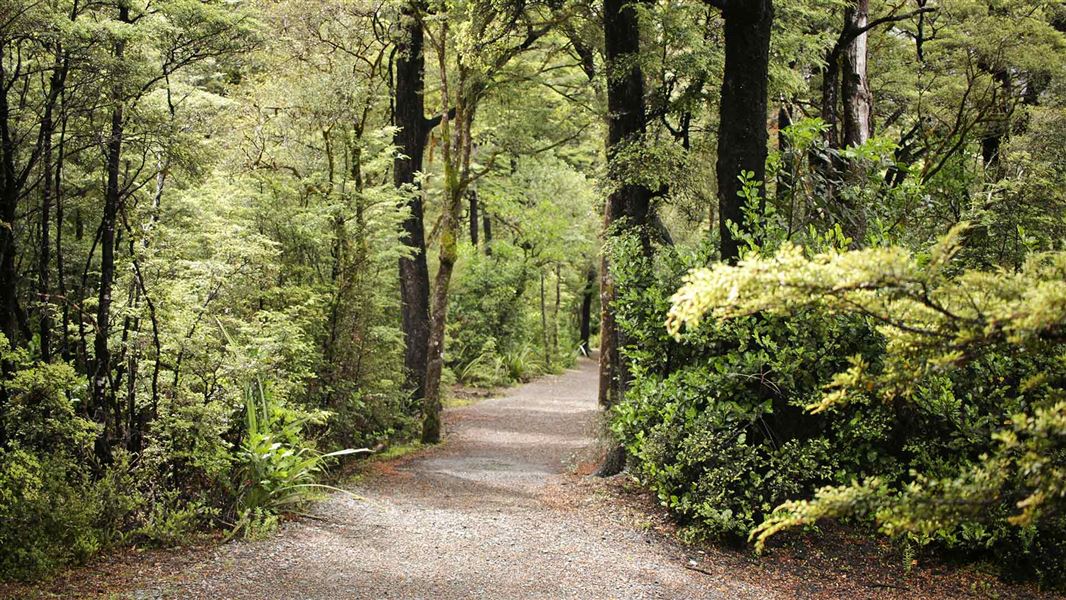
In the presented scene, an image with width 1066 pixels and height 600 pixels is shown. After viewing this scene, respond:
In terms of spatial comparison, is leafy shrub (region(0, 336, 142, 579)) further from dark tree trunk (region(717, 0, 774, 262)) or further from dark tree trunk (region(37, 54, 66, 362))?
dark tree trunk (region(717, 0, 774, 262))

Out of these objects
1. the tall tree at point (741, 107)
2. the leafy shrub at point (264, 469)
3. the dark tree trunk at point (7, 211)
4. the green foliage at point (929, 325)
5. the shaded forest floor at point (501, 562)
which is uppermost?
the tall tree at point (741, 107)

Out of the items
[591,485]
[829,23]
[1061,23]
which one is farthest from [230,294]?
[1061,23]

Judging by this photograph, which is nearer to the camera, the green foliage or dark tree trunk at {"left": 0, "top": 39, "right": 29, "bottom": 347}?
the green foliage

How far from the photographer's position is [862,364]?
2727 millimetres

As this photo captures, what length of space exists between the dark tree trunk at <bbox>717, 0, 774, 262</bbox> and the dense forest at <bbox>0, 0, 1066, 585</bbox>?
28 mm

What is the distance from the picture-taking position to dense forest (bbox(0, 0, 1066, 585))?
8.93ft

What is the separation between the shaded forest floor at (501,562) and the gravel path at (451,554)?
0.01m

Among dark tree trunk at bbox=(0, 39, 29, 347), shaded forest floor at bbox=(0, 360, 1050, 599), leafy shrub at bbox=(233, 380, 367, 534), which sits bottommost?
shaded forest floor at bbox=(0, 360, 1050, 599)

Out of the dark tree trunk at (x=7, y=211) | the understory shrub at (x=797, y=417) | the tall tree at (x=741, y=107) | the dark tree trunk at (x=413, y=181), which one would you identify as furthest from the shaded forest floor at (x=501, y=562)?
the dark tree trunk at (x=413, y=181)

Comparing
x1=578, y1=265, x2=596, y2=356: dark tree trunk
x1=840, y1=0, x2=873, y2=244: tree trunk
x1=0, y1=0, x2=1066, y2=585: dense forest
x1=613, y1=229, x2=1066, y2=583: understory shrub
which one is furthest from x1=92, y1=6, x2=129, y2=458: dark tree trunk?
x1=578, y1=265, x2=596, y2=356: dark tree trunk

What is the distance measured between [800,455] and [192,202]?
597 cm

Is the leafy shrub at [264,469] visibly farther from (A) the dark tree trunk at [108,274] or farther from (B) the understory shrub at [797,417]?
(B) the understory shrub at [797,417]

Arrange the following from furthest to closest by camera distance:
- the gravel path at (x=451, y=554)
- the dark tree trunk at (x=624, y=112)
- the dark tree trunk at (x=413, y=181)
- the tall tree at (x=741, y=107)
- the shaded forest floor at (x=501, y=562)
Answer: the dark tree trunk at (x=413, y=181) → the dark tree trunk at (x=624, y=112) → the tall tree at (x=741, y=107) → the gravel path at (x=451, y=554) → the shaded forest floor at (x=501, y=562)

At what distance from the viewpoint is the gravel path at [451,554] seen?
504cm
